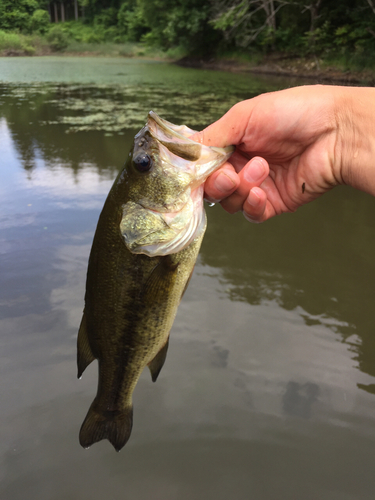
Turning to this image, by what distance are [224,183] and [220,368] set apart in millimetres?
1483

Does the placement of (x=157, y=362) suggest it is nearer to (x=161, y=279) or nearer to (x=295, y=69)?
(x=161, y=279)

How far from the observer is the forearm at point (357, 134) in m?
1.89

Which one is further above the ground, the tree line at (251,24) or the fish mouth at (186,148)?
the tree line at (251,24)

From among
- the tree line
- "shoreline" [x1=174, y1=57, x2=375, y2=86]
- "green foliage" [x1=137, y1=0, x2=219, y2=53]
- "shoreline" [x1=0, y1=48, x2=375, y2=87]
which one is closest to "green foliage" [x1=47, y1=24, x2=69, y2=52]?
"shoreline" [x1=0, y1=48, x2=375, y2=87]

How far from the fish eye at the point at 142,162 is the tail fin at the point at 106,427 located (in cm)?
119

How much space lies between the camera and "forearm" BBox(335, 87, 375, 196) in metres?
1.89

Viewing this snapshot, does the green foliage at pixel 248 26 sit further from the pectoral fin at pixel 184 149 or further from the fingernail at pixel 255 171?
the pectoral fin at pixel 184 149

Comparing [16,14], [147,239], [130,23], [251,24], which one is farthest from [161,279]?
[130,23]

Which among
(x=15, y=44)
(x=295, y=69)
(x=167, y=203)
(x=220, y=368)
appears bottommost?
(x=220, y=368)

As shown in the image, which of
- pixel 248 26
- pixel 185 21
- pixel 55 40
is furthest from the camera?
pixel 55 40

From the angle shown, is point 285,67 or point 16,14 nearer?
point 285,67

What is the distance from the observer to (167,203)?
5.51ft

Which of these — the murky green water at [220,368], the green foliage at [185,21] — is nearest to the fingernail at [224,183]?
the murky green water at [220,368]

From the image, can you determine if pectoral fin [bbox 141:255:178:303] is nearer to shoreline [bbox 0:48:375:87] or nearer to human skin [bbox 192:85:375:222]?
human skin [bbox 192:85:375:222]
